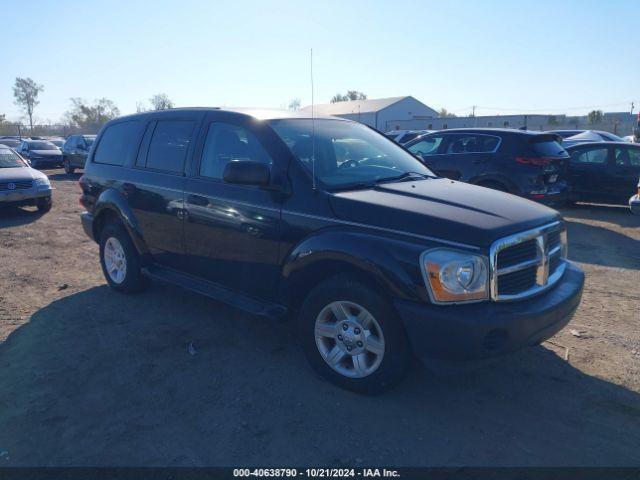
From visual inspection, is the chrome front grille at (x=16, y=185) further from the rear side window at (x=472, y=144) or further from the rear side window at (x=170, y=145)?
the rear side window at (x=472, y=144)

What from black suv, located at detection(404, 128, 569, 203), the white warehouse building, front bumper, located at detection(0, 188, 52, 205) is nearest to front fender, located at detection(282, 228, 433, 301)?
black suv, located at detection(404, 128, 569, 203)

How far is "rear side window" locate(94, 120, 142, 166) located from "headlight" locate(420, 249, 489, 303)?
366cm

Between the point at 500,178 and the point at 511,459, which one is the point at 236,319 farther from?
the point at 500,178

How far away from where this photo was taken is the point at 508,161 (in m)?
8.62

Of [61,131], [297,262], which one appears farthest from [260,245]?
[61,131]

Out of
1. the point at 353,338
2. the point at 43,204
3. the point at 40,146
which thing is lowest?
the point at 353,338

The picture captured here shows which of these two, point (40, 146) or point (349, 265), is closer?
point (349, 265)

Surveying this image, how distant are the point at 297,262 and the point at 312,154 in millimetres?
917

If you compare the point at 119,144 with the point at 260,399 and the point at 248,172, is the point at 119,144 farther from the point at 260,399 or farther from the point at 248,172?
the point at 260,399

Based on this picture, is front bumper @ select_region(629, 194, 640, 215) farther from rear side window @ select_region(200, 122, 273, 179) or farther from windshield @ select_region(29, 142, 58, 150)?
windshield @ select_region(29, 142, 58, 150)

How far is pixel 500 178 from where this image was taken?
8656mm

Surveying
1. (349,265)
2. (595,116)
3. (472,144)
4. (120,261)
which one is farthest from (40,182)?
(595,116)

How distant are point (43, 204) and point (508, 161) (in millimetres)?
9746

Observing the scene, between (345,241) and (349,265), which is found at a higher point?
(345,241)
